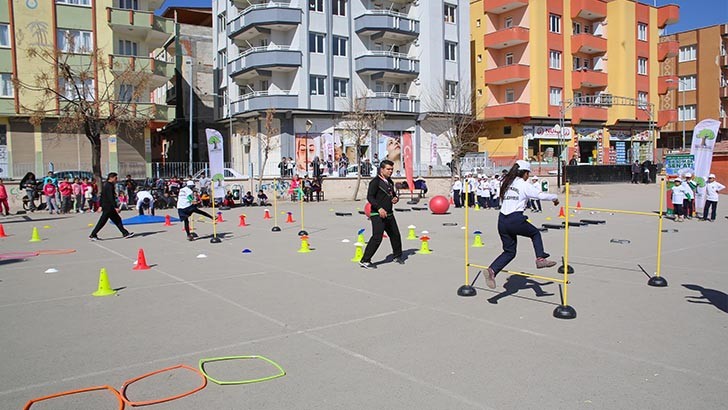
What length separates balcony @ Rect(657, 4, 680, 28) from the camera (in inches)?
2395

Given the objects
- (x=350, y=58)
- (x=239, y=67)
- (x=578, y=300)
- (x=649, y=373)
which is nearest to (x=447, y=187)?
(x=350, y=58)

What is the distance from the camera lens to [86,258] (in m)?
13.4

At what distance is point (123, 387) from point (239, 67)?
43.6 m

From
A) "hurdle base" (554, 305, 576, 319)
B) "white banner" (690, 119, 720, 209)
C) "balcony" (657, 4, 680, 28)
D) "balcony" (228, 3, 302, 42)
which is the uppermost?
"balcony" (657, 4, 680, 28)

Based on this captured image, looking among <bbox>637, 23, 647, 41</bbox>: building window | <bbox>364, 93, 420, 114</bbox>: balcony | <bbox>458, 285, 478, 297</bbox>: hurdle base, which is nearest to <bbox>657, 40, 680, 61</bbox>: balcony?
<bbox>637, 23, 647, 41</bbox>: building window

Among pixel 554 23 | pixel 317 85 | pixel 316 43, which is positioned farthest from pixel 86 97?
pixel 554 23

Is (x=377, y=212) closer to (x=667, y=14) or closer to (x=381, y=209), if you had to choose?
(x=381, y=209)

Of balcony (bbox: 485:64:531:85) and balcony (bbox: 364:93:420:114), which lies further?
balcony (bbox: 485:64:531:85)

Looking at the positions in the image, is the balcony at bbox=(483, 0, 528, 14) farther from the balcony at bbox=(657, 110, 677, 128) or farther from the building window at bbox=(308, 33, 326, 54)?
the balcony at bbox=(657, 110, 677, 128)

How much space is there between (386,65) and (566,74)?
59.4 ft

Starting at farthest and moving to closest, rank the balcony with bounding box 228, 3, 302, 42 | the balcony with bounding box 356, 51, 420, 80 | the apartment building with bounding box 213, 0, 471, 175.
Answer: the balcony with bounding box 356, 51, 420, 80 → the apartment building with bounding box 213, 0, 471, 175 → the balcony with bounding box 228, 3, 302, 42

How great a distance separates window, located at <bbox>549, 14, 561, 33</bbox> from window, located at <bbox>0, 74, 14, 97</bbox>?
4156 cm

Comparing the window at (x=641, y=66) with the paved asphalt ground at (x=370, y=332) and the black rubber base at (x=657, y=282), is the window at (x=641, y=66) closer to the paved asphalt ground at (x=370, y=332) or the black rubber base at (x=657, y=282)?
the paved asphalt ground at (x=370, y=332)

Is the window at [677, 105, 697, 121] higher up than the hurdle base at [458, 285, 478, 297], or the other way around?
the window at [677, 105, 697, 121]
